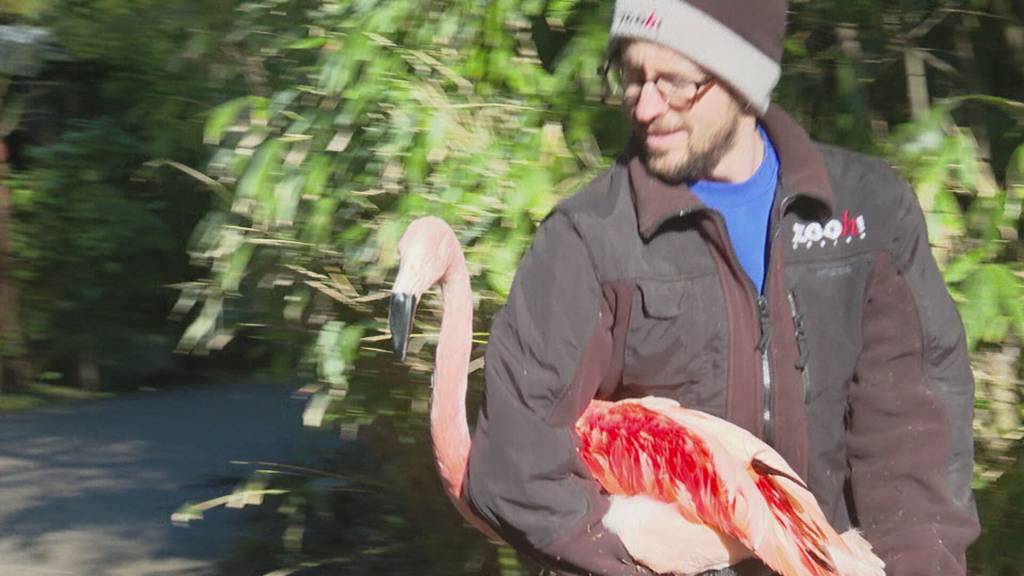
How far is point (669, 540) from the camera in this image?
2420 mm

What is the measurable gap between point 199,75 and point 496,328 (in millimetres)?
2416

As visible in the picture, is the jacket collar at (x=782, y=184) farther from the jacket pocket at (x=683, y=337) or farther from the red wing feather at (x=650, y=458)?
the red wing feather at (x=650, y=458)

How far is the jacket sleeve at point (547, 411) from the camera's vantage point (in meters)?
2.38

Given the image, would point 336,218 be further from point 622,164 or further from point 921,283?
point 921,283

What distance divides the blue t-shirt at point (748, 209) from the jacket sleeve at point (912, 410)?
0.21 metres

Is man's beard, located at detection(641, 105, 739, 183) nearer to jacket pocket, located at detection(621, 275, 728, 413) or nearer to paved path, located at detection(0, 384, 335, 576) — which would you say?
jacket pocket, located at detection(621, 275, 728, 413)

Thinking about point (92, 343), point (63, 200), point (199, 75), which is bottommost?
point (92, 343)

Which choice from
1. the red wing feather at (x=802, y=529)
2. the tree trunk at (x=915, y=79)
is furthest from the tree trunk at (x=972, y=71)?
the red wing feather at (x=802, y=529)

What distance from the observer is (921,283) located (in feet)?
8.57

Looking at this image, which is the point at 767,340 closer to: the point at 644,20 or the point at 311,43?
the point at 644,20

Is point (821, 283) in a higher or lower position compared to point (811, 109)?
lower

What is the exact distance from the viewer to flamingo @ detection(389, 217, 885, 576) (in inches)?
94.3

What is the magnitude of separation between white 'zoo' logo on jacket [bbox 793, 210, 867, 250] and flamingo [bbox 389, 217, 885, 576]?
35 centimetres

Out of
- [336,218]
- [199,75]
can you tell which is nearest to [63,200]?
[199,75]
